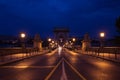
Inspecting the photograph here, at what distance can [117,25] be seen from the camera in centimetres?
4138

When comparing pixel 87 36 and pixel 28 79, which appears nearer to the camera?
pixel 28 79

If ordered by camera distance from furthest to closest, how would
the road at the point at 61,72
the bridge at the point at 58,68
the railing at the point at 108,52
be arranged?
1. the railing at the point at 108,52
2. the bridge at the point at 58,68
3. the road at the point at 61,72

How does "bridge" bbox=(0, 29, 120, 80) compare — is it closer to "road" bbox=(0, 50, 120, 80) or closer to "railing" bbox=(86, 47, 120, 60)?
"road" bbox=(0, 50, 120, 80)

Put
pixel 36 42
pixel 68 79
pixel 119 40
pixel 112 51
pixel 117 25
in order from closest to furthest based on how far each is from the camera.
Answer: pixel 68 79, pixel 119 40, pixel 117 25, pixel 112 51, pixel 36 42

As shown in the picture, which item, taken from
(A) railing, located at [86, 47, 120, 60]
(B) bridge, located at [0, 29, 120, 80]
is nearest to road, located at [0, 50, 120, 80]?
(B) bridge, located at [0, 29, 120, 80]

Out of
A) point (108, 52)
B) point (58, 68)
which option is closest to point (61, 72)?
point (58, 68)

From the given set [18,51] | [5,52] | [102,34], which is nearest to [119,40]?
[102,34]

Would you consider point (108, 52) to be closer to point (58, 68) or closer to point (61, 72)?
point (58, 68)

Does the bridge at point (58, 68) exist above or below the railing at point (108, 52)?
below

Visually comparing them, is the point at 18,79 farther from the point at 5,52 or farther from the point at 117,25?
the point at 5,52

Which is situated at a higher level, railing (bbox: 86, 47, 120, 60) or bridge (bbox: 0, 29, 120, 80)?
railing (bbox: 86, 47, 120, 60)

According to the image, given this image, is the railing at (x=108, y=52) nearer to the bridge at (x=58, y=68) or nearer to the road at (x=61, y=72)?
the bridge at (x=58, y=68)

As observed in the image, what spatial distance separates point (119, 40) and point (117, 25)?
448cm

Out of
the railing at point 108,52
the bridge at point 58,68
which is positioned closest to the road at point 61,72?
the bridge at point 58,68
